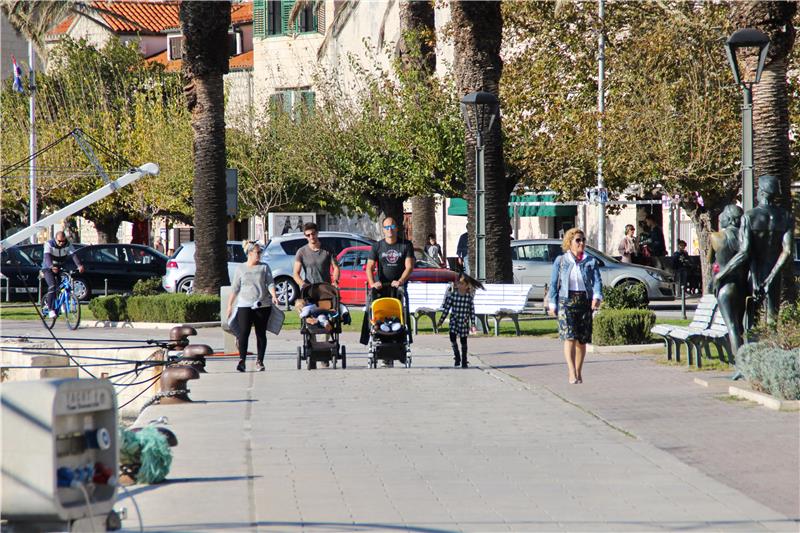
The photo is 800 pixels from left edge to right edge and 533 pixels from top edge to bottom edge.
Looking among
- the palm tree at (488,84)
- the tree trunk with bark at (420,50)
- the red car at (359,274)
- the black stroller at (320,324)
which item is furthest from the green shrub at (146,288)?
the black stroller at (320,324)

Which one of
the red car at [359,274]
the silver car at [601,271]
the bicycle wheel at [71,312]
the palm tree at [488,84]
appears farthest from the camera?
the silver car at [601,271]

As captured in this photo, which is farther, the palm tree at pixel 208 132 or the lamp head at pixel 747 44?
the palm tree at pixel 208 132

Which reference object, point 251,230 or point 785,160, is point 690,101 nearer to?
point 785,160

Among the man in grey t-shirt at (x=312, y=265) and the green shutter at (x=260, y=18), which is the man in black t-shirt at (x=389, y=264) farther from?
the green shutter at (x=260, y=18)

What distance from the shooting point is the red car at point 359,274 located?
28.9 metres

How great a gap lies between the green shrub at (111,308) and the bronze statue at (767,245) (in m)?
15.3

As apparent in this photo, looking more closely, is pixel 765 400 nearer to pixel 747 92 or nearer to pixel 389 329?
pixel 747 92

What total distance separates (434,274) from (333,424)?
18175 millimetres

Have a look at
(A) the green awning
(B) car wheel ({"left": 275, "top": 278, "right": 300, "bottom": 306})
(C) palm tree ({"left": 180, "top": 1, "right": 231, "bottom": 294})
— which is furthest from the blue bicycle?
(A) the green awning

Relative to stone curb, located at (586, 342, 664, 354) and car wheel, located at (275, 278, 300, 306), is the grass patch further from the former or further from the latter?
stone curb, located at (586, 342, 664, 354)

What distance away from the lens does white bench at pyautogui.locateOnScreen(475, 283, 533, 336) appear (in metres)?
21.2

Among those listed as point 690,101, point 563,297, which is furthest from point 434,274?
point 563,297

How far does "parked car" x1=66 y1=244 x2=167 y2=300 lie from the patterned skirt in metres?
21.4

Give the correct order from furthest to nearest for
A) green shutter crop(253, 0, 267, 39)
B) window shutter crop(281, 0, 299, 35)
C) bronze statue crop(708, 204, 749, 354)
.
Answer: green shutter crop(253, 0, 267, 39), window shutter crop(281, 0, 299, 35), bronze statue crop(708, 204, 749, 354)
